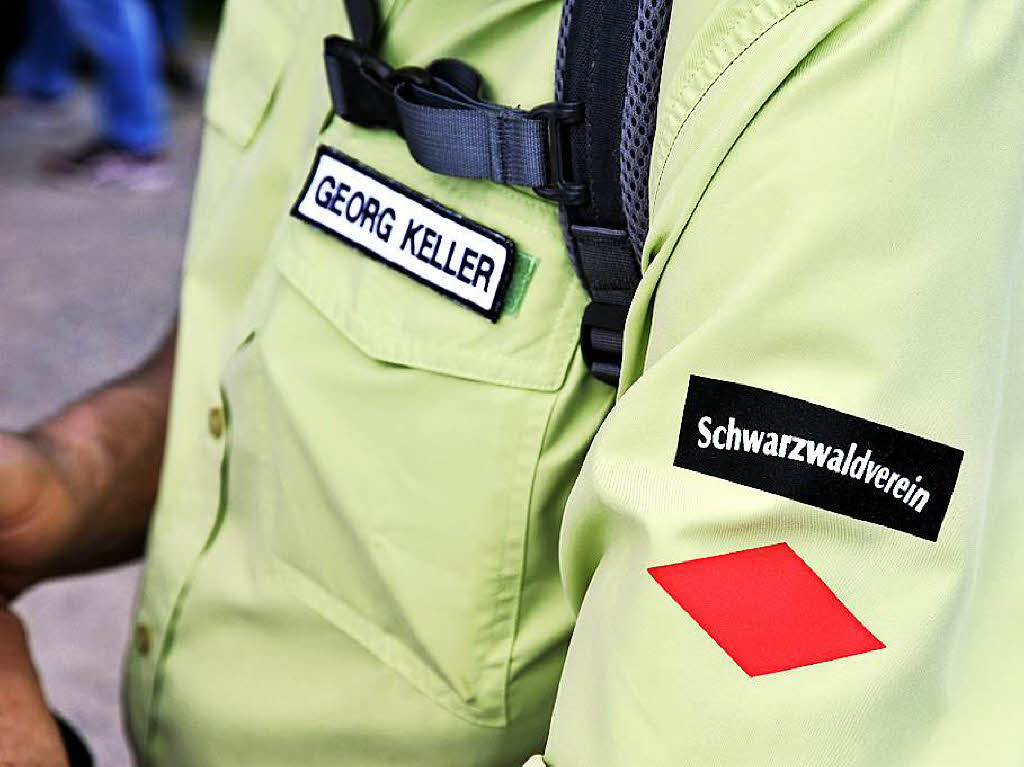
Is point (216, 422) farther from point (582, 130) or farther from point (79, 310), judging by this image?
point (79, 310)

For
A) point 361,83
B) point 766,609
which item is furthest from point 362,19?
point 766,609

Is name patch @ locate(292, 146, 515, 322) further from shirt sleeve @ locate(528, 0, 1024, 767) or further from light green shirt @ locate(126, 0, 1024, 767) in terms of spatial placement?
shirt sleeve @ locate(528, 0, 1024, 767)

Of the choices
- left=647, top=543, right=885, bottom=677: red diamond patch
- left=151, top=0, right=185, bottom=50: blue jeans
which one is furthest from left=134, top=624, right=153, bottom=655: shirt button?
left=151, top=0, right=185, bottom=50: blue jeans

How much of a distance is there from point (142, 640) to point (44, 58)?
4351 mm

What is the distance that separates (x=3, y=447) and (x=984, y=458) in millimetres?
850

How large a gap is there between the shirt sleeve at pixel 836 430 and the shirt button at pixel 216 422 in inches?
18.1

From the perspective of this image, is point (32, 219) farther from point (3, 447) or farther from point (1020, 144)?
point (1020, 144)

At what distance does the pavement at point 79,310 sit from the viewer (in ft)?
7.38

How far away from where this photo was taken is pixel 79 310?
3391 millimetres

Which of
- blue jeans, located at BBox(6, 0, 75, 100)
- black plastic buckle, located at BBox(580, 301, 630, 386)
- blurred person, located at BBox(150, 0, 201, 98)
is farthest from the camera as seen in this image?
blurred person, located at BBox(150, 0, 201, 98)

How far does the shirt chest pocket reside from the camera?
825 mm

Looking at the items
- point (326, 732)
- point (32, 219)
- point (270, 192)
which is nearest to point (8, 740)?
point (326, 732)

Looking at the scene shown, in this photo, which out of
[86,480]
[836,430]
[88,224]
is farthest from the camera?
[88,224]

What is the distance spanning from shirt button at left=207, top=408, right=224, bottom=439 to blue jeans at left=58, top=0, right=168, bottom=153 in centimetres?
349
